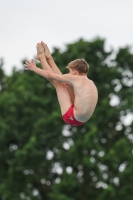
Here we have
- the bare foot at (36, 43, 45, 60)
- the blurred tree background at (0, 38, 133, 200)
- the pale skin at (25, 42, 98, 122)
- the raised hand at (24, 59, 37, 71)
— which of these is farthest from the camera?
the blurred tree background at (0, 38, 133, 200)

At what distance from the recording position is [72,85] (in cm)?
1188

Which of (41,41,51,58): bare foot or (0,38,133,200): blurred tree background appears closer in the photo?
(41,41,51,58): bare foot

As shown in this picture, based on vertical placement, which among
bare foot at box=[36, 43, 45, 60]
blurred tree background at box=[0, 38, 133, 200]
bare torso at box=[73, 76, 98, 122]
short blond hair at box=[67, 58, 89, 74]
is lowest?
bare torso at box=[73, 76, 98, 122]

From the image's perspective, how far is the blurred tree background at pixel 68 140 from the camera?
38406mm

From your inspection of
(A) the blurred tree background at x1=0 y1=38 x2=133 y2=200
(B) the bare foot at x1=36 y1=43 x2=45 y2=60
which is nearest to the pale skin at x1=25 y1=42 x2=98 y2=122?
(B) the bare foot at x1=36 y1=43 x2=45 y2=60

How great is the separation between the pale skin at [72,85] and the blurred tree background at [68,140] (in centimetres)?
2523

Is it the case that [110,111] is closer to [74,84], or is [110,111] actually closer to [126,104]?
[126,104]

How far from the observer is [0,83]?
45.7m

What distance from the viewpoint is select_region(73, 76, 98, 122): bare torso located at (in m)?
11.8

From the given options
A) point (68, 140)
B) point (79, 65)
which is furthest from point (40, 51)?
point (68, 140)

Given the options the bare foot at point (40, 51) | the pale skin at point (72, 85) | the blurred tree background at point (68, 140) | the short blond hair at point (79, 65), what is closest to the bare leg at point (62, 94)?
the pale skin at point (72, 85)

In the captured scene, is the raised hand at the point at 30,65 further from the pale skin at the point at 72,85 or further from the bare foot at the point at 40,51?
the bare foot at the point at 40,51

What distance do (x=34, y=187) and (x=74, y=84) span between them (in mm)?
28798

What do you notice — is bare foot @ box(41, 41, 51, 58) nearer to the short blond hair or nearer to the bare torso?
the short blond hair
